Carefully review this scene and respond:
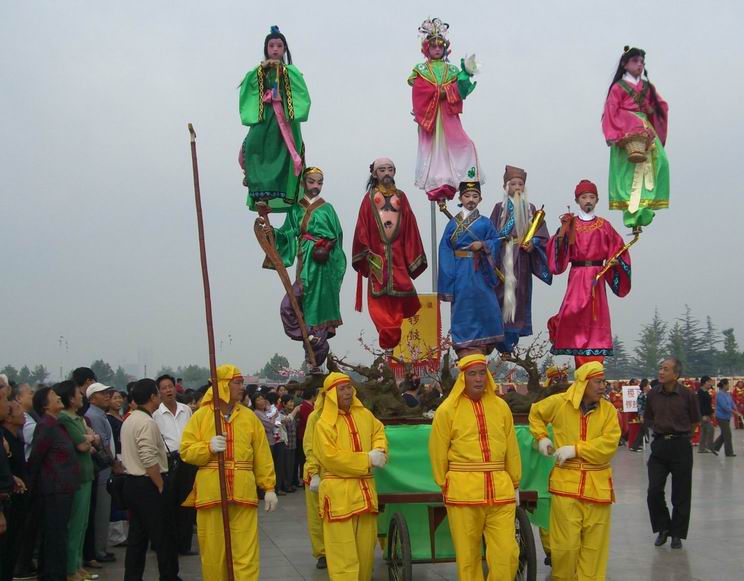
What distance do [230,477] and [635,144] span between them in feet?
18.3

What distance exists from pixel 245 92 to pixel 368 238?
6.46 feet

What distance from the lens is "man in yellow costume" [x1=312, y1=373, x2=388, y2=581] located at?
653 cm

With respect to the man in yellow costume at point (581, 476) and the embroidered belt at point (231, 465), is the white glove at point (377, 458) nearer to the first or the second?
the embroidered belt at point (231, 465)

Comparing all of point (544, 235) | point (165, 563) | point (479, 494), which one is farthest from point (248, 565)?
point (544, 235)

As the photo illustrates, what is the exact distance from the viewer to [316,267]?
9453 mm

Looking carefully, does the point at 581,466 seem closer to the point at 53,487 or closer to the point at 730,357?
the point at 53,487

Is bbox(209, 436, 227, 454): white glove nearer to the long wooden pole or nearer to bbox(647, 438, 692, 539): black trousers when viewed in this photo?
the long wooden pole

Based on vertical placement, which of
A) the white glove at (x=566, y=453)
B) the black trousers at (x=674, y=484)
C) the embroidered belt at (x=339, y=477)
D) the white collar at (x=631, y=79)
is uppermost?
the white collar at (x=631, y=79)

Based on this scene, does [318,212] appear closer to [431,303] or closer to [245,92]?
[245,92]

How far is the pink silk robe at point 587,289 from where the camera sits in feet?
31.1

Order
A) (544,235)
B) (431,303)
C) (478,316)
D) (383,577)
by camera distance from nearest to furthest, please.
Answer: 1. (383,577)
2. (478,316)
3. (544,235)
4. (431,303)

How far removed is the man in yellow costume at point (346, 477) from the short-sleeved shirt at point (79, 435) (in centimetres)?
201

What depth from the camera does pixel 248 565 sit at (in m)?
6.52

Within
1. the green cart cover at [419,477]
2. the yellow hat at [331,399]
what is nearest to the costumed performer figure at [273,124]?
the green cart cover at [419,477]
